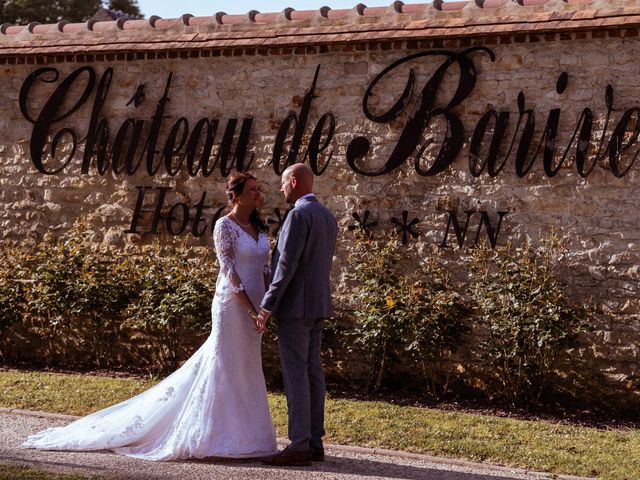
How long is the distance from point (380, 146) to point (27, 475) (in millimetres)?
5448

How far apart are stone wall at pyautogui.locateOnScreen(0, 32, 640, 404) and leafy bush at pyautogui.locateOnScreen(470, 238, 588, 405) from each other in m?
0.24

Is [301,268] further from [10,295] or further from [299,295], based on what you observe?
[10,295]

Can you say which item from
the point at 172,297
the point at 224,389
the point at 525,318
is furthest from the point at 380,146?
the point at 224,389

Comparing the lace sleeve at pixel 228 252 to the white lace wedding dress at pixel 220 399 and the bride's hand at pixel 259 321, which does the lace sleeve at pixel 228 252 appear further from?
the bride's hand at pixel 259 321

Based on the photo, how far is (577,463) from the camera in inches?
300

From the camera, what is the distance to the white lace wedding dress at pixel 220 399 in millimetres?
7355

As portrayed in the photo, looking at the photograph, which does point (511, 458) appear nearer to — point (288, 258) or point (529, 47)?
point (288, 258)

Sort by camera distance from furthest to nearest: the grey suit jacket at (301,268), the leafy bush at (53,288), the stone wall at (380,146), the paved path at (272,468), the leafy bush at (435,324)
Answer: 1. the leafy bush at (53,288)
2. the leafy bush at (435,324)
3. the stone wall at (380,146)
4. the grey suit jacket at (301,268)
5. the paved path at (272,468)

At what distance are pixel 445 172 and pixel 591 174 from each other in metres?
1.45

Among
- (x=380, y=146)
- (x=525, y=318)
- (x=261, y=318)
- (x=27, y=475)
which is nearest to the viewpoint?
(x=27, y=475)

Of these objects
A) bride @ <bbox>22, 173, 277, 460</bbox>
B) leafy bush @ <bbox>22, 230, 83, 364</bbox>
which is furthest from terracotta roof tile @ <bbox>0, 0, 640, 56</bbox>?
bride @ <bbox>22, 173, 277, 460</bbox>

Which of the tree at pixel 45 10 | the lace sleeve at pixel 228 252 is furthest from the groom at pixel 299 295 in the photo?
the tree at pixel 45 10

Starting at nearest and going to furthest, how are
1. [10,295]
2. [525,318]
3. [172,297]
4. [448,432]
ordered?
[448,432]
[525,318]
[172,297]
[10,295]

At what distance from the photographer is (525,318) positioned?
9734mm
